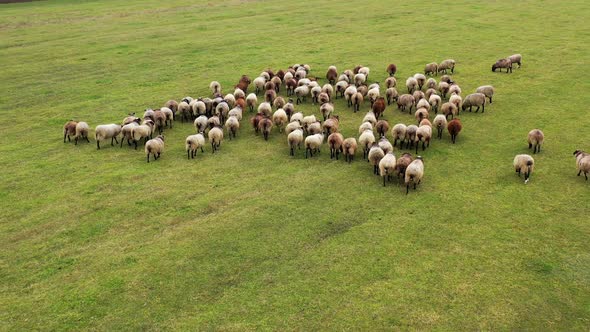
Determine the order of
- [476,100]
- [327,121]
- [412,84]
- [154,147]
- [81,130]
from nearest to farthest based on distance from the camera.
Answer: [154,147] → [327,121] → [81,130] → [476,100] → [412,84]

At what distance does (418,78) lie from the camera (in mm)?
20688

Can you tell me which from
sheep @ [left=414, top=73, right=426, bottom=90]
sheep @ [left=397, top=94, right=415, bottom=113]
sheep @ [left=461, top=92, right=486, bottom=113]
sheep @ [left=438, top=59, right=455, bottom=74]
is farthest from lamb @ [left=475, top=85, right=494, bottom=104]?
sheep @ [left=438, top=59, right=455, bottom=74]

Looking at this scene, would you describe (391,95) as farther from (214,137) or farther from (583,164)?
(583,164)

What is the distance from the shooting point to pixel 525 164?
12453 mm

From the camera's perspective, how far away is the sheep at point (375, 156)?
43.3 feet

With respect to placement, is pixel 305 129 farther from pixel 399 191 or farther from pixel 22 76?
pixel 22 76

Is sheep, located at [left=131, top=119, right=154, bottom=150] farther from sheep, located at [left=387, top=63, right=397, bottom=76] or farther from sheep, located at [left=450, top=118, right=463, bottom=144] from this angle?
sheep, located at [left=387, top=63, right=397, bottom=76]

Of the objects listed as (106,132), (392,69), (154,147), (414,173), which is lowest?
(414,173)

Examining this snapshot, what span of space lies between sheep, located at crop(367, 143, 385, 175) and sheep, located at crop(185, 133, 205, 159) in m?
5.31

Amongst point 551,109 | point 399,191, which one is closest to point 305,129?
point 399,191

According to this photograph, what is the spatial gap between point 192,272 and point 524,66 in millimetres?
20607

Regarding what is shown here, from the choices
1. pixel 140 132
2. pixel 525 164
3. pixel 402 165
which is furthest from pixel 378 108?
pixel 140 132

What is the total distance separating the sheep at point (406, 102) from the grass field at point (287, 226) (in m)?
0.90

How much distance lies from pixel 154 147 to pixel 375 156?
6646 mm
